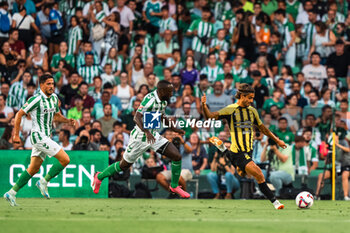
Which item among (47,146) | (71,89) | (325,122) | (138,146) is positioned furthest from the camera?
(71,89)

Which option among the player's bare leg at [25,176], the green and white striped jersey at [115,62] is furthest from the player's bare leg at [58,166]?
the green and white striped jersey at [115,62]

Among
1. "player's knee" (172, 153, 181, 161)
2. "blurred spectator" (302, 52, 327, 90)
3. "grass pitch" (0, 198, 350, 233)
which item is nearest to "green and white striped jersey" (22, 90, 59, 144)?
"grass pitch" (0, 198, 350, 233)

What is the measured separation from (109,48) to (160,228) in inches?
545

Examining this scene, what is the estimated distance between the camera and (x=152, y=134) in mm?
13180

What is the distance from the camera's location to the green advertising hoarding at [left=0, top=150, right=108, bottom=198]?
16516 mm

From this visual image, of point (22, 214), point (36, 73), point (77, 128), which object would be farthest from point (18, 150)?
point (22, 214)

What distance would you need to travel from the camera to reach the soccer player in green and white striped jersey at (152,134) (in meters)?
12.8

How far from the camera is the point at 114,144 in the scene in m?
17.7

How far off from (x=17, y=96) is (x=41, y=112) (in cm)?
745

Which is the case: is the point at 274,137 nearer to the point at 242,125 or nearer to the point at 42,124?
the point at 242,125

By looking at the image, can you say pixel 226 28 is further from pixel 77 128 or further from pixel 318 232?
pixel 318 232

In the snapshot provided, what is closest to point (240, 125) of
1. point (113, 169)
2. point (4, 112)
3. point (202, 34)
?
point (113, 169)

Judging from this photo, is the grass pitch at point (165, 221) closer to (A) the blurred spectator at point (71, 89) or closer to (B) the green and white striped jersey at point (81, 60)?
(A) the blurred spectator at point (71, 89)

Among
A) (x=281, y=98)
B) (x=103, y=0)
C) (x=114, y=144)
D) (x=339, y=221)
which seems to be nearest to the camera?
(x=339, y=221)
